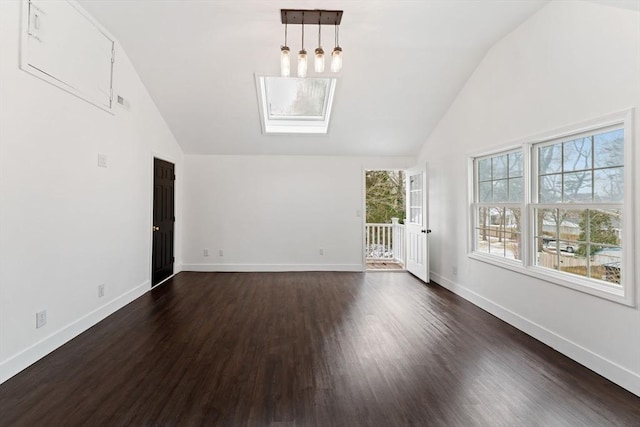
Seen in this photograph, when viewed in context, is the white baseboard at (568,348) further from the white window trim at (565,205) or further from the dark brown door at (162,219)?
the dark brown door at (162,219)

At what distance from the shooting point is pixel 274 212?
5.83 metres

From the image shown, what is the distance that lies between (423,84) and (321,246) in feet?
10.7

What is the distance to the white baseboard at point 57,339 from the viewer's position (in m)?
2.20

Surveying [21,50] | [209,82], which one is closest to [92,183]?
[21,50]

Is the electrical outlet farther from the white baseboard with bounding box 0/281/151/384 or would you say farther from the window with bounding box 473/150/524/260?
the window with bounding box 473/150/524/260

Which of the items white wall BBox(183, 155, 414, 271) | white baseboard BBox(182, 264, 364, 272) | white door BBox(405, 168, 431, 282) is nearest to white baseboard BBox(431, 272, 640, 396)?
white door BBox(405, 168, 431, 282)

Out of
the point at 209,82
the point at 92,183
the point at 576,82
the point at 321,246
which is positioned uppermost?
the point at 209,82

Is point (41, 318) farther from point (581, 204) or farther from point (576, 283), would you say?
point (581, 204)

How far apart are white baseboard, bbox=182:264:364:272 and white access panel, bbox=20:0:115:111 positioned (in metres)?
3.24

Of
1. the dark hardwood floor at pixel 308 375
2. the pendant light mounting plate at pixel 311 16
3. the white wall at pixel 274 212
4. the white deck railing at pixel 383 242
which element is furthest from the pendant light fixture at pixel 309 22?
the white deck railing at pixel 383 242

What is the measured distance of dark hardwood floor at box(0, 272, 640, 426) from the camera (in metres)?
1.82

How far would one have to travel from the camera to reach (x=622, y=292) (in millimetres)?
2205

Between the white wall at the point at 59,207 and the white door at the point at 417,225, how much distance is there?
4.25 meters

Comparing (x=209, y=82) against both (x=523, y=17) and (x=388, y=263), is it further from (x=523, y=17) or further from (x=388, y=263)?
(x=388, y=263)
